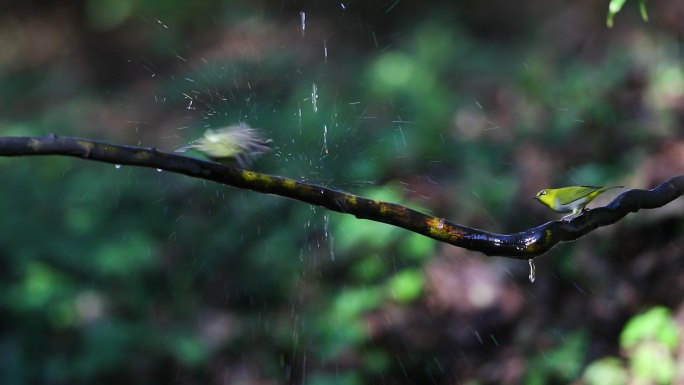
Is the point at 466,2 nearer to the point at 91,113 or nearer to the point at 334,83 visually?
the point at 334,83

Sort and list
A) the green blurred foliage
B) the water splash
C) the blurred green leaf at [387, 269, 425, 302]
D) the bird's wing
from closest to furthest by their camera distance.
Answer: the bird's wing → the green blurred foliage → the blurred green leaf at [387, 269, 425, 302] → the water splash

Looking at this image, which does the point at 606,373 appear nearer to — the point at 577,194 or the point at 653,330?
the point at 653,330

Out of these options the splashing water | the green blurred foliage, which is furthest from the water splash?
the green blurred foliage

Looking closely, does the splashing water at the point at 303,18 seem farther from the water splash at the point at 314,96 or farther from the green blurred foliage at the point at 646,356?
the green blurred foliage at the point at 646,356

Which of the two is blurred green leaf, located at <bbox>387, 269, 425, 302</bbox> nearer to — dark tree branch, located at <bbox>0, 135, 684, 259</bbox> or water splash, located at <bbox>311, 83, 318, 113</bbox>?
water splash, located at <bbox>311, 83, 318, 113</bbox>


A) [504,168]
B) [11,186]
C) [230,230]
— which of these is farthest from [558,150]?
[11,186]
